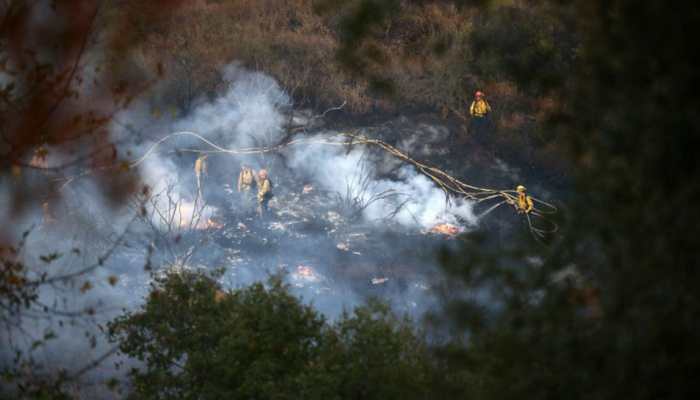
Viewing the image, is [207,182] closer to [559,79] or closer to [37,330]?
[37,330]

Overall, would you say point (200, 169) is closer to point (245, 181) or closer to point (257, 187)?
point (245, 181)

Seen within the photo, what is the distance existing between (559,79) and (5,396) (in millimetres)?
4377

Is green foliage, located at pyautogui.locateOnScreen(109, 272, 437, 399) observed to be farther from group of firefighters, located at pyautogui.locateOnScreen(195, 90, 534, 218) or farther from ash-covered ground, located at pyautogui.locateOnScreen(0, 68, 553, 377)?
group of firefighters, located at pyautogui.locateOnScreen(195, 90, 534, 218)

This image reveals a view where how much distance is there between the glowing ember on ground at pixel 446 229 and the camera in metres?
9.55

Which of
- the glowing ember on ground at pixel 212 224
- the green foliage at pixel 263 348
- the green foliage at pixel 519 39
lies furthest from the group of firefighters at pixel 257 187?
the green foliage at pixel 263 348

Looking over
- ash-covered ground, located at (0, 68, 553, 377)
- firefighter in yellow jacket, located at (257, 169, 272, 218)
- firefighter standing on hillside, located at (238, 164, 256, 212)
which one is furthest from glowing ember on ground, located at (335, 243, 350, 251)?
firefighter standing on hillside, located at (238, 164, 256, 212)

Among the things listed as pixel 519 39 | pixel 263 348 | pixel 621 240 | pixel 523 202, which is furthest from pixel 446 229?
pixel 621 240

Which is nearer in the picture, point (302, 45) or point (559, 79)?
point (559, 79)

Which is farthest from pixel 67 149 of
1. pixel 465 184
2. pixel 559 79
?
pixel 559 79

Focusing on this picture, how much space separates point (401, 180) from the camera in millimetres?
9836

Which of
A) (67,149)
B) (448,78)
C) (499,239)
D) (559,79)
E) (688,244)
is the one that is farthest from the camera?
(448,78)

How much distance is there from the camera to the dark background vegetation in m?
2.45

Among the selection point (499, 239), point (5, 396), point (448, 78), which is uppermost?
point (448, 78)

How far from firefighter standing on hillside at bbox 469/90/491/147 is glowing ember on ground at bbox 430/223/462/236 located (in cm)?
127
